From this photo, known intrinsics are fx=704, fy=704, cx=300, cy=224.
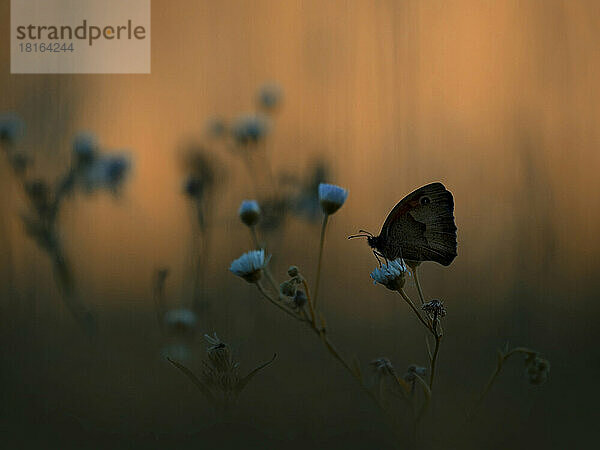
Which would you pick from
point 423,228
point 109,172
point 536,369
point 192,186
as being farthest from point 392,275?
point 109,172

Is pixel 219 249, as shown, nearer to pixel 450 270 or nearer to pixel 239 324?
pixel 239 324

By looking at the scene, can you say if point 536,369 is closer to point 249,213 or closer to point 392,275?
point 392,275

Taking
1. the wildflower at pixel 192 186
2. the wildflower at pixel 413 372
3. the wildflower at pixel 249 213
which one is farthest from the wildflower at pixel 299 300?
the wildflower at pixel 192 186

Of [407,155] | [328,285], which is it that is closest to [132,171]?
[328,285]

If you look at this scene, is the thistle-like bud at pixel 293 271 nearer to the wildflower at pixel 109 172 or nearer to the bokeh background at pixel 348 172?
the bokeh background at pixel 348 172

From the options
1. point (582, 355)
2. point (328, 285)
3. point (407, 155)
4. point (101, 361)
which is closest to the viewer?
point (101, 361)
